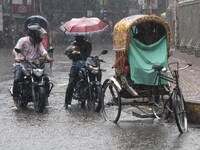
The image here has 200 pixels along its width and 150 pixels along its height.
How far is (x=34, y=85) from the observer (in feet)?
34.0

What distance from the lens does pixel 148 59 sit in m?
9.01

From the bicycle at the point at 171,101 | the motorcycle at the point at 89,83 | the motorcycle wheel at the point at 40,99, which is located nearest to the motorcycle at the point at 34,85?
the motorcycle wheel at the point at 40,99

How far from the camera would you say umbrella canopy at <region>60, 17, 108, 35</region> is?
11.2 meters

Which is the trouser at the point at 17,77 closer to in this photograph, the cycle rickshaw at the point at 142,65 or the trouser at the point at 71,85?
the trouser at the point at 71,85

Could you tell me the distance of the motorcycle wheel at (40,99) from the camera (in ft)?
33.2

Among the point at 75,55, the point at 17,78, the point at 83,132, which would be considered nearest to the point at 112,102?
the point at 83,132

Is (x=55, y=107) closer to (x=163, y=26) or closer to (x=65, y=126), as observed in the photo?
(x=65, y=126)

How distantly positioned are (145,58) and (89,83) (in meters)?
1.86

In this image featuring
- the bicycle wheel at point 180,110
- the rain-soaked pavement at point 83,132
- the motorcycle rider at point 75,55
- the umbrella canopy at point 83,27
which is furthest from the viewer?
the umbrella canopy at point 83,27

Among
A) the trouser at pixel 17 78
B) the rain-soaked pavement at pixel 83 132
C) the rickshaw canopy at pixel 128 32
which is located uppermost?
the rickshaw canopy at pixel 128 32

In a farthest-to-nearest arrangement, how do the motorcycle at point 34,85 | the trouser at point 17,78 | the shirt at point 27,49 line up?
the shirt at point 27,49, the trouser at point 17,78, the motorcycle at point 34,85

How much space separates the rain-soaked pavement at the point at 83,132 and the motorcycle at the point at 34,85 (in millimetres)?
231

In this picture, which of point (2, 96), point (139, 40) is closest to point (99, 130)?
point (139, 40)

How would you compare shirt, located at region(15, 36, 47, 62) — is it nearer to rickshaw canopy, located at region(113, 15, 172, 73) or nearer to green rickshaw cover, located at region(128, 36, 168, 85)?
rickshaw canopy, located at region(113, 15, 172, 73)
